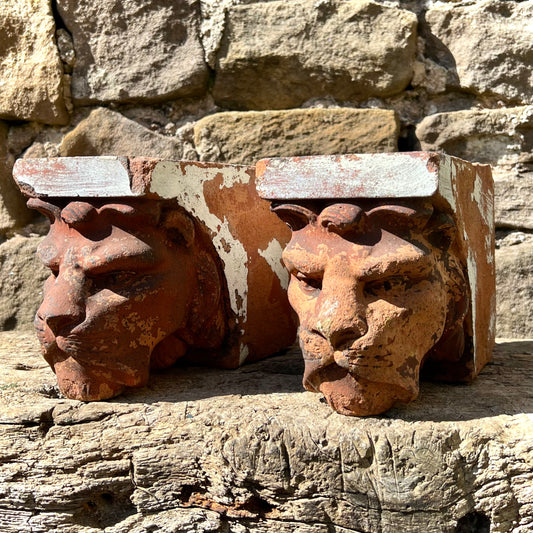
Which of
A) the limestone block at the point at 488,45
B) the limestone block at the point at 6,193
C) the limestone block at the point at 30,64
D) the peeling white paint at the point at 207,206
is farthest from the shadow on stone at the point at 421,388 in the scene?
the limestone block at the point at 30,64

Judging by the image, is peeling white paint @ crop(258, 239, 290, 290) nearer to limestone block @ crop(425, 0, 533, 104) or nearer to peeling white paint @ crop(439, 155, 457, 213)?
peeling white paint @ crop(439, 155, 457, 213)

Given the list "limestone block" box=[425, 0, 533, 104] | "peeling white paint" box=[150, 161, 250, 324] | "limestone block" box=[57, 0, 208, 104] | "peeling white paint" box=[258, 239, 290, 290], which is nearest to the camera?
"peeling white paint" box=[150, 161, 250, 324]

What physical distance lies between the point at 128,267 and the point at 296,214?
0.40 m

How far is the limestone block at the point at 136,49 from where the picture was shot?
2.34 meters

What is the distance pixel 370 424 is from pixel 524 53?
1.33 meters

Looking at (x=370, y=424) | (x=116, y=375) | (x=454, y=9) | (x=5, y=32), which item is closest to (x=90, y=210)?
(x=116, y=375)

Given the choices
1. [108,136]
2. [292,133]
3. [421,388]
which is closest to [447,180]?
[421,388]

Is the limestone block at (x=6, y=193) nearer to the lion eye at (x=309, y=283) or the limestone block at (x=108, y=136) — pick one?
the limestone block at (x=108, y=136)

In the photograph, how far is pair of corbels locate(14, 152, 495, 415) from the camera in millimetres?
1415

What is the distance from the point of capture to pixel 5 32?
238cm

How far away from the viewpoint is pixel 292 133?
90.7 inches

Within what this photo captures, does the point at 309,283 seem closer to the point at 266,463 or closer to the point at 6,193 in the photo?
the point at 266,463

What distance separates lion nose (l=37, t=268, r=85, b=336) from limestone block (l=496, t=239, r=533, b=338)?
1268 millimetres

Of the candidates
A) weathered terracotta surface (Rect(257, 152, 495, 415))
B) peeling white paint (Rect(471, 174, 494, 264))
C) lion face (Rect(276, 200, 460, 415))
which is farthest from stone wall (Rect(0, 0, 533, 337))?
lion face (Rect(276, 200, 460, 415))
